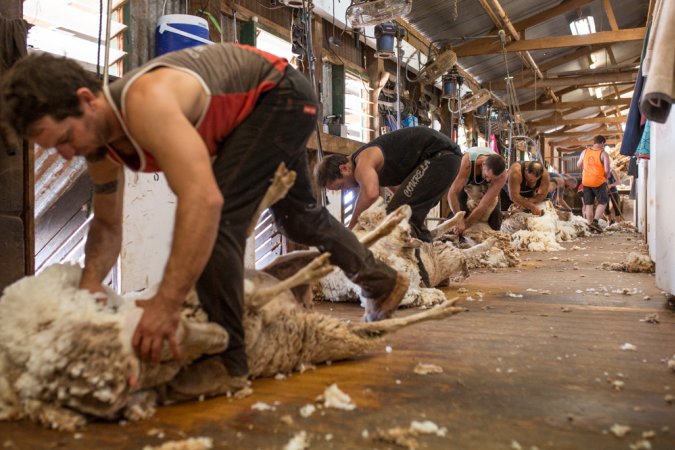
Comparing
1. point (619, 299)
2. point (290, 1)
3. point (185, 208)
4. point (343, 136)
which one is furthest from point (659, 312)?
point (343, 136)

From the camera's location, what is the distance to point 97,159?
6.34 ft

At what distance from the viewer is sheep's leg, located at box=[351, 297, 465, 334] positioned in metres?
2.19

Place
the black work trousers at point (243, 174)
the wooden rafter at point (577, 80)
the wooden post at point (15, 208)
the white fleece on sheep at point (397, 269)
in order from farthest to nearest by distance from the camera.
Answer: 1. the wooden rafter at point (577, 80)
2. the white fleece on sheep at point (397, 269)
3. the wooden post at point (15, 208)
4. the black work trousers at point (243, 174)

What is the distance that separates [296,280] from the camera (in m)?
1.98

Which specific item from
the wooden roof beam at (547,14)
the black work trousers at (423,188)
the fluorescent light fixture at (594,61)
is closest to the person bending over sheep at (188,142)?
the black work trousers at (423,188)

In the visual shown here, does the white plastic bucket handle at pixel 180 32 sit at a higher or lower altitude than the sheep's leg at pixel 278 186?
higher

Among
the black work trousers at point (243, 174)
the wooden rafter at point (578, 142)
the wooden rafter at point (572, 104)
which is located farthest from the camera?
the wooden rafter at point (578, 142)

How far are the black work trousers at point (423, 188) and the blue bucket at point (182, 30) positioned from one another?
1787 mm

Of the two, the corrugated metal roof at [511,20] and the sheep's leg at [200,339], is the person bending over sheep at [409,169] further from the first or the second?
the corrugated metal roof at [511,20]

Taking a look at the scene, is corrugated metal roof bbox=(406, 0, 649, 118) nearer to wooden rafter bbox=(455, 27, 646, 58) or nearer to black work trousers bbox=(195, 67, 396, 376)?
wooden rafter bbox=(455, 27, 646, 58)

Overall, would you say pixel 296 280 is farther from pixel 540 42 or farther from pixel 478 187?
pixel 540 42

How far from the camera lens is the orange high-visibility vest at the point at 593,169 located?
12023 mm

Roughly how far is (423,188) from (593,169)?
9.11 meters

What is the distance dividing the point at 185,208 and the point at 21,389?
730 mm
